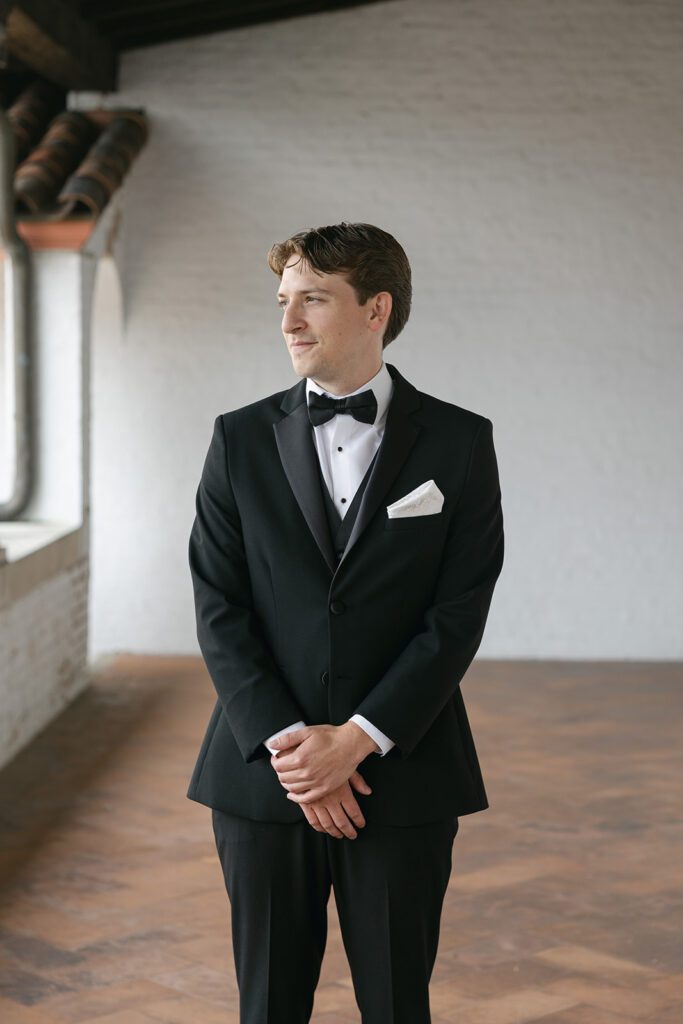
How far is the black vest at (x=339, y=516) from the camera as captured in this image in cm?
207

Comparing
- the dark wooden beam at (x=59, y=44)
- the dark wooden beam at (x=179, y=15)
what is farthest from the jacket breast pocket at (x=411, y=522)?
the dark wooden beam at (x=179, y=15)

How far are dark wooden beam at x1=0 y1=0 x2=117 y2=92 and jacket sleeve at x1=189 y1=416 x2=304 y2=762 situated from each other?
412 cm

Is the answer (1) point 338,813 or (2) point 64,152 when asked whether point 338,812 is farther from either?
(2) point 64,152

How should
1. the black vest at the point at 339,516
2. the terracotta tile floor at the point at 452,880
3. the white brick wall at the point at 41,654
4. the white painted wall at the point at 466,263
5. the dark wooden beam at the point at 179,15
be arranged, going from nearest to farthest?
the black vest at the point at 339,516 → the terracotta tile floor at the point at 452,880 → the white brick wall at the point at 41,654 → the dark wooden beam at the point at 179,15 → the white painted wall at the point at 466,263

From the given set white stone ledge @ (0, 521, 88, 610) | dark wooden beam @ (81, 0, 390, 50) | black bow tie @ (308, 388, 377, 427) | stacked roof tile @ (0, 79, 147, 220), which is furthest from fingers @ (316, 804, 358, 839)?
dark wooden beam @ (81, 0, 390, 50)

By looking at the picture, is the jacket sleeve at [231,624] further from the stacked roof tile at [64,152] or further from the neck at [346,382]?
the stacked roof tile at [64,152]

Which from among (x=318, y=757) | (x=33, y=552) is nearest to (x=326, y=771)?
(x=318, y=757)

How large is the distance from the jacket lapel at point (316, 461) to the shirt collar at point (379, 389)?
0.04ft

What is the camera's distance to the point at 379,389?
212cm

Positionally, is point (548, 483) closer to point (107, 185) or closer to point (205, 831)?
point (107, 185)

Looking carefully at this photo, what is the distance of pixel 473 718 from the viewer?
661 centimetres

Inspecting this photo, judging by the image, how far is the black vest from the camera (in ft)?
6.80

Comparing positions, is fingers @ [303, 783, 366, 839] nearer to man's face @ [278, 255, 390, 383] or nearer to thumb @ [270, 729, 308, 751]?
thumb @ [270, 729, 308, 751]

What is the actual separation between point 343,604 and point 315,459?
24 cm
